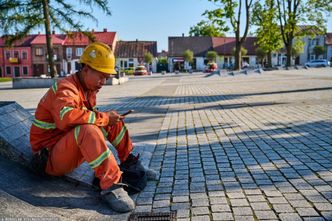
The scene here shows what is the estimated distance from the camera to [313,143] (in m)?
5.24

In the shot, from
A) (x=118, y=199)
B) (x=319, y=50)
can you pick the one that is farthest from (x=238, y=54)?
(x=319, y=50)

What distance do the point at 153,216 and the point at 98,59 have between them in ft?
4.54

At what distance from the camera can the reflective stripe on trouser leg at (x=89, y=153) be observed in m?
2.91

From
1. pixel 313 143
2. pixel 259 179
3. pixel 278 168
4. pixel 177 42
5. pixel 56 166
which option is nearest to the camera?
pixel 56 166

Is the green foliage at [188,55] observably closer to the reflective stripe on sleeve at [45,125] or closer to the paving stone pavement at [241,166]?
the paving stone pavement at [241,166]

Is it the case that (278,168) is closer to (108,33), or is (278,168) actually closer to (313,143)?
(313,143)

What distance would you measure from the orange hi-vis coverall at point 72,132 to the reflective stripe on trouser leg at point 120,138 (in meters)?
0.11

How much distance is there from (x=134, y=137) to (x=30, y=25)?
57.7ft

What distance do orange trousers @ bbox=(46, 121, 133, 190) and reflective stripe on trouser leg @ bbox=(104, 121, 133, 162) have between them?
0.41 metres

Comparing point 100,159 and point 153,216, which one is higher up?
point 100,159

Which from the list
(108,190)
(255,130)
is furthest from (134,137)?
(108,190)

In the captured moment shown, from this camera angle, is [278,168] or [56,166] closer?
[56,166]

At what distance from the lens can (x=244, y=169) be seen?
4.10m

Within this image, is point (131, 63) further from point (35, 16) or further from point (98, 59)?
point (98, 59)
